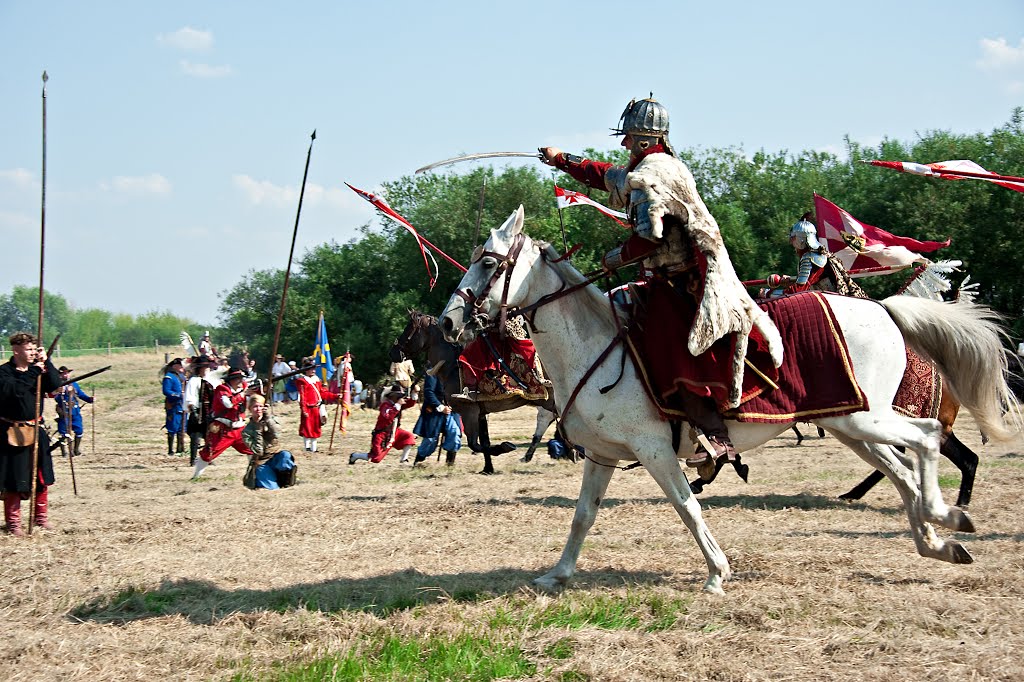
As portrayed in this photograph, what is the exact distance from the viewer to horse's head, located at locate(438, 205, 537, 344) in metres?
5.99

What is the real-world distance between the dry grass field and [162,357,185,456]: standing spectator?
303 inches

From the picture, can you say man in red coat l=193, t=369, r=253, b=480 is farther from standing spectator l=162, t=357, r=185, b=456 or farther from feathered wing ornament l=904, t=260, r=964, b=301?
feathered wing ornament l=904, t=260, r=964, b=301

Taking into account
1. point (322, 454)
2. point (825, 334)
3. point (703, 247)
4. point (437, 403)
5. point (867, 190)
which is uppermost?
point (867, 190)

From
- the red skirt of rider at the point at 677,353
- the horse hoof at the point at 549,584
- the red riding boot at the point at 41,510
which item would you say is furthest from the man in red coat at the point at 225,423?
the red skirt of rider at the point at 677,353

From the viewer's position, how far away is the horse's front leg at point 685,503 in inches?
237

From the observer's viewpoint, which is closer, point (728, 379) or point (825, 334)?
point (728, 379)

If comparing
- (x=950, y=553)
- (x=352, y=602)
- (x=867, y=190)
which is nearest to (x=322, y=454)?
(x=352, y=602)

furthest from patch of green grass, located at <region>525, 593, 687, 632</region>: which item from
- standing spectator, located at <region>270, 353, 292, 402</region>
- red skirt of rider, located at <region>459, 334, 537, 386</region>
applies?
standing spectator, located at <region>270, 353, 292, 402</region>

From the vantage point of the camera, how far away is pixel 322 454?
60.5ft

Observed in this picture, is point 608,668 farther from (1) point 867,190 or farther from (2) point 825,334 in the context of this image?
(1) point 867,190

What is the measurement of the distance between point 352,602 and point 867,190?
36298mm

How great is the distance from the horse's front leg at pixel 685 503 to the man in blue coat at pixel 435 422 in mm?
8824

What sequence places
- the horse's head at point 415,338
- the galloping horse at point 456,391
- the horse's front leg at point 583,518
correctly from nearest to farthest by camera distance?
the horse's front leg at point 583,518, the galloping horse at point 456,391, the horse's head at point 415,338

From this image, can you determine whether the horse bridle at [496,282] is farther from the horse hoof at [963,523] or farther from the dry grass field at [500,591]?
the horse hoof at [963,523]
